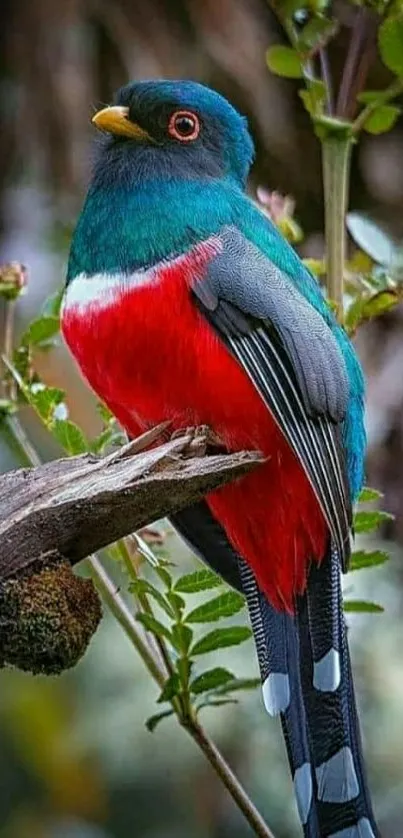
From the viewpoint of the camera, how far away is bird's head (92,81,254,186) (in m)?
2.04

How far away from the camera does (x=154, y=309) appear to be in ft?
6.02

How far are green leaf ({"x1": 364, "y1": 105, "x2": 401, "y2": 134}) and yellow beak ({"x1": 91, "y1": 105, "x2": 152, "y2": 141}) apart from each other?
0.34 metres

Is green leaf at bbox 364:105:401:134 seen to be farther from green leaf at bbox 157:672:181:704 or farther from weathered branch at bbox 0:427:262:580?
green leaf at bbox 157:672:181:704

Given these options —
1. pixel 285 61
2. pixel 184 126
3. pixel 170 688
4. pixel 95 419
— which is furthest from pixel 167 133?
pixel 95 419

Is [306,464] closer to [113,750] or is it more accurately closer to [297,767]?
[297,767]

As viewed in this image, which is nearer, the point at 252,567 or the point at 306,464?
the point at 306,464

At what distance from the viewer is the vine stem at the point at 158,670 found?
1708 mm

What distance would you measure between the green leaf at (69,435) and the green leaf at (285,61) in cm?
65

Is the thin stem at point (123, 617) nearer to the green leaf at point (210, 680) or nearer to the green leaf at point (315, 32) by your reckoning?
the green leaf at point (210, 680)

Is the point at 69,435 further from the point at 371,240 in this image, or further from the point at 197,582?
the point at 371,240

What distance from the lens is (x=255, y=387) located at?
1835mm

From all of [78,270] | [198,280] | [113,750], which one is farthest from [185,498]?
[113,750]

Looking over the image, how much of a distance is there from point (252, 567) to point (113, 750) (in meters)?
1.00

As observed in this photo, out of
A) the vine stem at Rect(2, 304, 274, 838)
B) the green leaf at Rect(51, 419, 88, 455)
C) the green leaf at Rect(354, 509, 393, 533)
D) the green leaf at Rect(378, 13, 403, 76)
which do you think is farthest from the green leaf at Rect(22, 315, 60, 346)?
the green leaf at Rect(378, 13, 403, 76)
